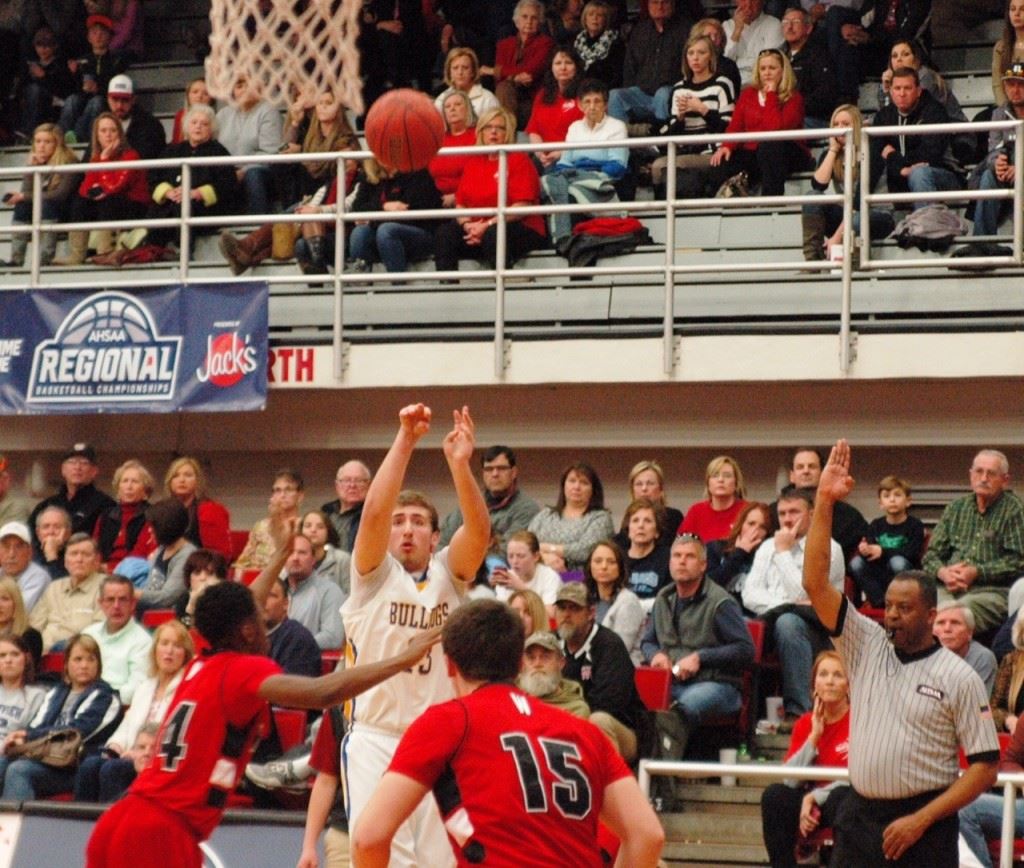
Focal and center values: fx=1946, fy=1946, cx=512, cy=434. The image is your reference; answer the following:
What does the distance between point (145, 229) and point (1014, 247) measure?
700cm

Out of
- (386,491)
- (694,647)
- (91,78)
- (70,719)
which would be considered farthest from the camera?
(91,78)

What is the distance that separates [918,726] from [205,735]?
262 centimetres

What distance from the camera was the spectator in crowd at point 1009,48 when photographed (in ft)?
44.1

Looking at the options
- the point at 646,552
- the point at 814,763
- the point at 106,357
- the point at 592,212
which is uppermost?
the point at 592,212

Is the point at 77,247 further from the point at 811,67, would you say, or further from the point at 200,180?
the point at 811,67

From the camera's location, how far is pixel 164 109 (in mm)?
17828

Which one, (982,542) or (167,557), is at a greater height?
(982,542)

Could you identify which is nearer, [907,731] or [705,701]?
[907,731]

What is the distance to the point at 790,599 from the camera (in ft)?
35.8

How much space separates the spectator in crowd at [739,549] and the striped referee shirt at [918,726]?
12.9 feet

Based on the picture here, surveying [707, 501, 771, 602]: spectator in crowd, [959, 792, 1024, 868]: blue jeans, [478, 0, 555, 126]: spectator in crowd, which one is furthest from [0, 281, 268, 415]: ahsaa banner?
[959, 792, 1024, 868]: blue jeans

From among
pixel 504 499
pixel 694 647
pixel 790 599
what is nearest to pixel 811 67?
pixel 504 499

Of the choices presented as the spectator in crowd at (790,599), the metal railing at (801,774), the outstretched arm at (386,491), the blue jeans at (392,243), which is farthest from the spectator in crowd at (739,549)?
the outstretched arm at (386,491)

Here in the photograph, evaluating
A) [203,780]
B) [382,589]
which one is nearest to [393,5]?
[382,589]
